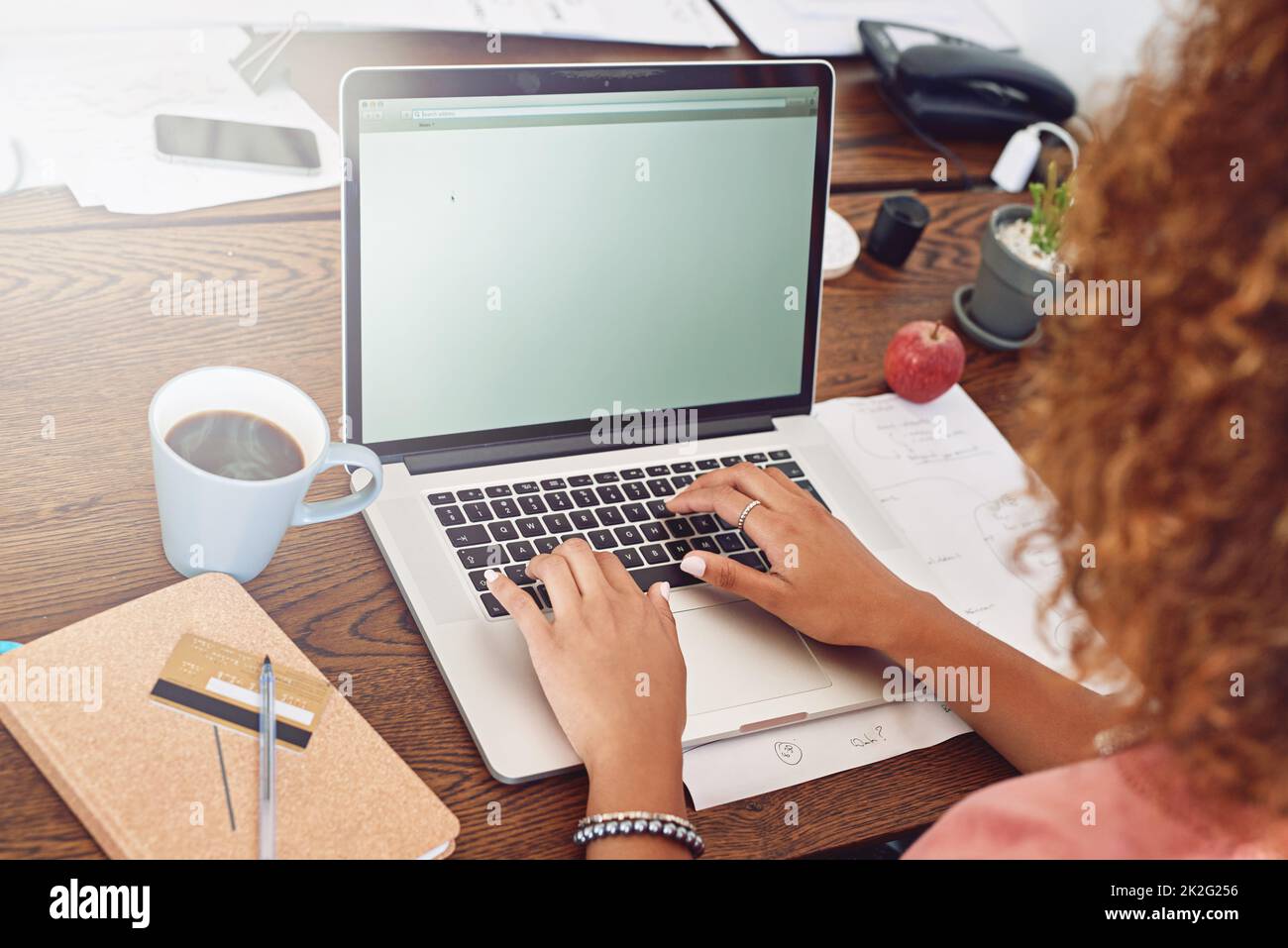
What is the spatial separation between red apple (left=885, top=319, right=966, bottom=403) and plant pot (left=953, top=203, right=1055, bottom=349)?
11 cm

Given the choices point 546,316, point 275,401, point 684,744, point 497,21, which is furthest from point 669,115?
point 497,21

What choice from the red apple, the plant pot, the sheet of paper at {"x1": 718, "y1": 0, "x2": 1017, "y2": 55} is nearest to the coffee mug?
the red apple

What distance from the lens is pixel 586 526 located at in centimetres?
86

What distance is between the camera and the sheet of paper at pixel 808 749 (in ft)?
2.46

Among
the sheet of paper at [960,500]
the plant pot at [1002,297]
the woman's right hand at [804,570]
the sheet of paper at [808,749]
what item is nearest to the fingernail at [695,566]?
the woman's right hand at [804,570]

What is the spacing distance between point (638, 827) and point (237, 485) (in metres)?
0.32

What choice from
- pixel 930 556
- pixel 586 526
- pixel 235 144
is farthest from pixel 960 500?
pixel 235 144

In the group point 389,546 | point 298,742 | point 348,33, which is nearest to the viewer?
point 298,742

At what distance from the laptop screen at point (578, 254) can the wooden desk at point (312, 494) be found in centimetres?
14

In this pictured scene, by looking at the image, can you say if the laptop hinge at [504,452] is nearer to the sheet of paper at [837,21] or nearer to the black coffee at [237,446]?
the black coffee at [237,446]

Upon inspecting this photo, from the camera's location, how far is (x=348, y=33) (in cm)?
132
